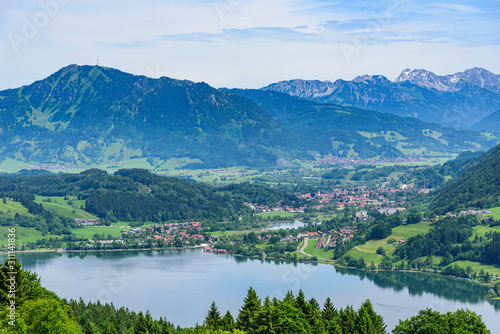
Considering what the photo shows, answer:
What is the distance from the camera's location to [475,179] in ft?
358

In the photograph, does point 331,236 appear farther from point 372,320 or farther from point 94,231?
point 372,320

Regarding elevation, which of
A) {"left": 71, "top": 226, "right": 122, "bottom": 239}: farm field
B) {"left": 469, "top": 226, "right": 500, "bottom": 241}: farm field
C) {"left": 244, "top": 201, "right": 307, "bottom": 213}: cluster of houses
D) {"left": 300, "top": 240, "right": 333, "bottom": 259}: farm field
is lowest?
{"left": 300, "top": 240, "right": 333, "bottom": 259}: farm field

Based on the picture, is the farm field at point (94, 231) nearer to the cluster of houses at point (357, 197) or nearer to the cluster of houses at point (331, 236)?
the cluster of houses at point (331, 236)

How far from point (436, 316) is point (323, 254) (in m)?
55.0

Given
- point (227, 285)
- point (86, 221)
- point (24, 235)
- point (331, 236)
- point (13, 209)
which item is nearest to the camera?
point (227, 285)

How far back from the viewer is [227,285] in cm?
6850

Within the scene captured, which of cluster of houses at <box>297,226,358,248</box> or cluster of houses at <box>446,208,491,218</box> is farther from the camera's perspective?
cluster of houses at <box>446,208,491,218</box>

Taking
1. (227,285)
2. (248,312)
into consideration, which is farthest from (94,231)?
(248,312)

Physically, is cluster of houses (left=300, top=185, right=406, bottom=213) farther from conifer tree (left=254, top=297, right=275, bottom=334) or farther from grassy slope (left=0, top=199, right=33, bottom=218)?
conifer tree (left=254, top=297, right=275, bottom=334)

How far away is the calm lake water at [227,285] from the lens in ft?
198

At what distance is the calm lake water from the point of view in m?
60.4

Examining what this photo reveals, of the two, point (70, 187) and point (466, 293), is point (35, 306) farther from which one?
point (70, 187)

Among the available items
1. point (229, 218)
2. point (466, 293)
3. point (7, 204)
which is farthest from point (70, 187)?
point (466, 293)

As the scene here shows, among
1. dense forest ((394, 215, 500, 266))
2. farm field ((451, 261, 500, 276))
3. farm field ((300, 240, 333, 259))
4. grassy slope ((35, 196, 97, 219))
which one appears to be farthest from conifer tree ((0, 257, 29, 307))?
grassy slope ((35, 196, 97, 219))
